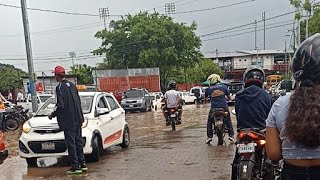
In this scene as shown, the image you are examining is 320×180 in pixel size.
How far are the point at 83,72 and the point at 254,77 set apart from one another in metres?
60.0

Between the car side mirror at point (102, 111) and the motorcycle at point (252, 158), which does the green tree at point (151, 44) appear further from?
the motorcycle at point (252, 158)

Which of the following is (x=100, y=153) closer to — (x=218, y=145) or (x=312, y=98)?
(x=218, y=145)

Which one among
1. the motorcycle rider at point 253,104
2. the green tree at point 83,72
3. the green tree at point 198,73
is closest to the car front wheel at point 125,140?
the motorcycle rider at point 253,104

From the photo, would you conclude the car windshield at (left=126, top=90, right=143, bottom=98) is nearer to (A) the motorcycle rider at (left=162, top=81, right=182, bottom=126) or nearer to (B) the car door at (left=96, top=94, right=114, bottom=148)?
(A) the motorcycle rider at (left=162, top=81, right=182, bottom=126)

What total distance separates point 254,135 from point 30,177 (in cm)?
457

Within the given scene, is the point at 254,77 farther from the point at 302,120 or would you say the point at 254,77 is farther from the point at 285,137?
the point at 302,120

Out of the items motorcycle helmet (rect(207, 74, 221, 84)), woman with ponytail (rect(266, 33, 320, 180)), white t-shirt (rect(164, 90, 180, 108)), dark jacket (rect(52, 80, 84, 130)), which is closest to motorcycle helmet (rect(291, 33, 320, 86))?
woman with ponytail (rect(266, 33, 320, 180))

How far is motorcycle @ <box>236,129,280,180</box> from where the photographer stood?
5480mm

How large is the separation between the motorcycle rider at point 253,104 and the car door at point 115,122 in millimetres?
4621

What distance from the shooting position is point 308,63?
2996mm

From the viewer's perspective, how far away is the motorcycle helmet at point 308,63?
9.79 feet

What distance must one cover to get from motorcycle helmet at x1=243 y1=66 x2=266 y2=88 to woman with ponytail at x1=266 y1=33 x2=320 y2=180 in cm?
355

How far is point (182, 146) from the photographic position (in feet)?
37.7

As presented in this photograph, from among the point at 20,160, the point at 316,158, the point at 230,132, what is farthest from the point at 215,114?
the point at 316,158
